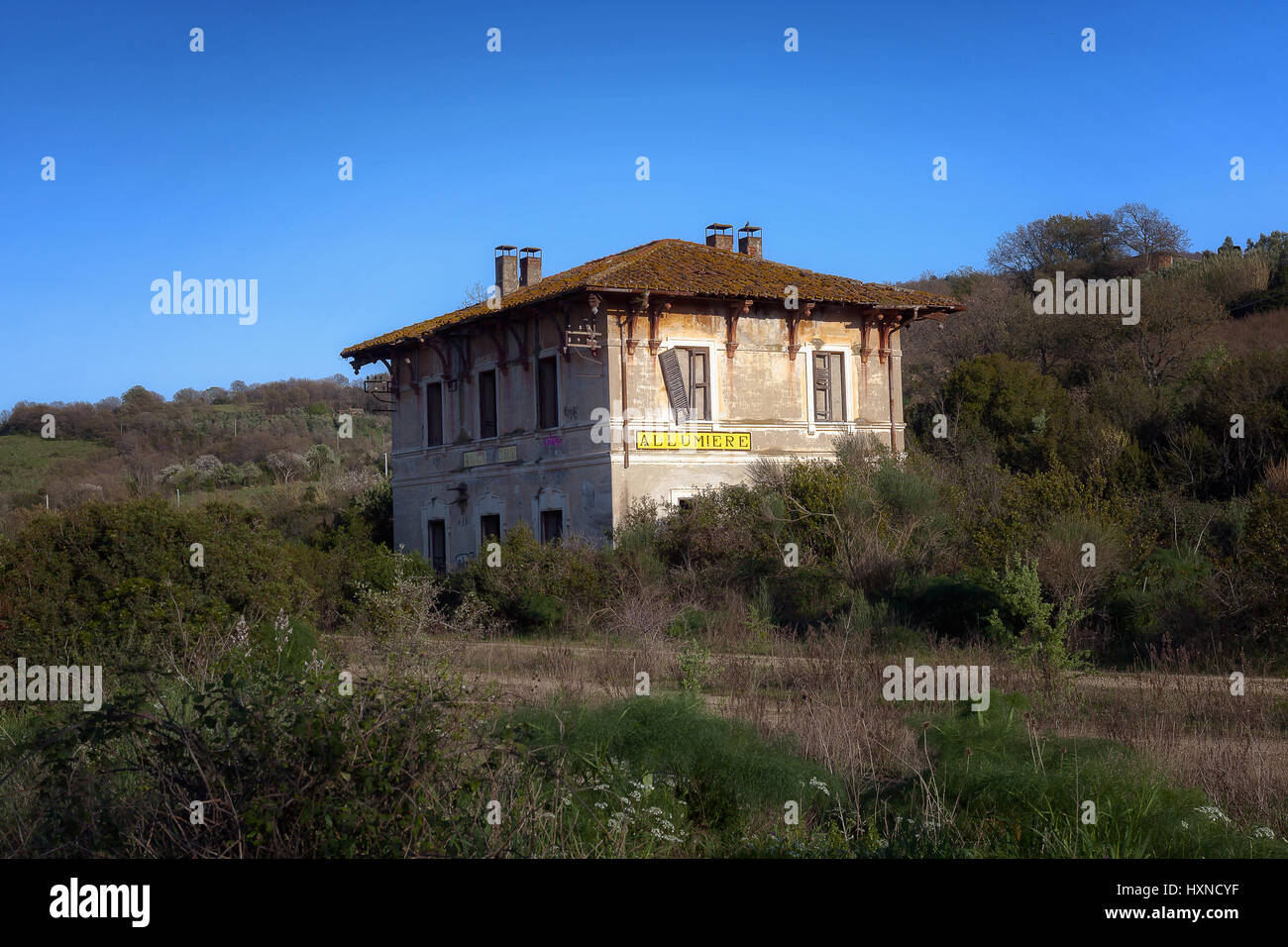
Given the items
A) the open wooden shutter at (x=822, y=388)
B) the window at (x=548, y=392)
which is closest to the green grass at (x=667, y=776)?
the window at (x=548, y=392)

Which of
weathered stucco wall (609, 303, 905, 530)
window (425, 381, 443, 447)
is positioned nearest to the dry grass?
weathered stucco wall (609, 303, 905, 530)

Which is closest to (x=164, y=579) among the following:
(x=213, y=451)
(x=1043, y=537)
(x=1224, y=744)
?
(x=1224, y=744)

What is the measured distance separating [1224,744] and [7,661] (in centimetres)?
1226

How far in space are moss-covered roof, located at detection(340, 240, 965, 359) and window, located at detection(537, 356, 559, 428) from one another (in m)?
1.77

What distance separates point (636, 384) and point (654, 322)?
5.35 ft

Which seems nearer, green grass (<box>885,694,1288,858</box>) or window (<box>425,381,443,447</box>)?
green grass (<box>885,694,1288,858</box>)

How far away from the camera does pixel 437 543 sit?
3472 centimetres

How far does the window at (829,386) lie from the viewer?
31422 millimetres

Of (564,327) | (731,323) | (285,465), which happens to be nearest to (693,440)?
(731,323)

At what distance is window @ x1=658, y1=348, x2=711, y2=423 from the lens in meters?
29.3

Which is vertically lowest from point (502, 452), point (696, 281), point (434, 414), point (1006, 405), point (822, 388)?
point (502, 452)

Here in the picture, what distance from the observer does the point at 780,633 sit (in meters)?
19.4

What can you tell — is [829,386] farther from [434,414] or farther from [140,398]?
[140,398]

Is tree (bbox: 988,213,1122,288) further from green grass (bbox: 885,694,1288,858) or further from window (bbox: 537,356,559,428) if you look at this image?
green grass (bbox: 885,694,1288,858)
